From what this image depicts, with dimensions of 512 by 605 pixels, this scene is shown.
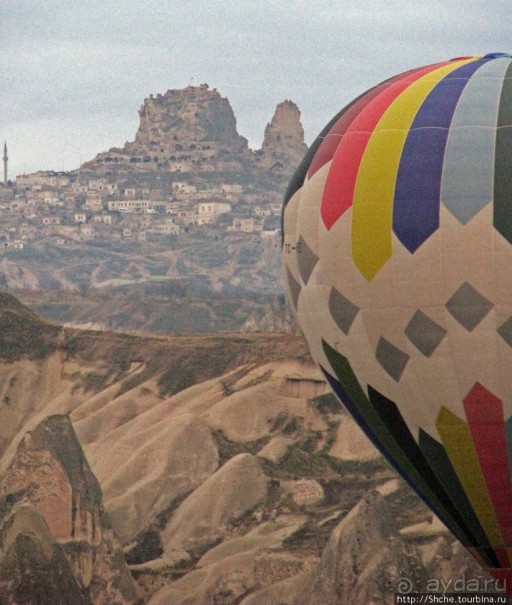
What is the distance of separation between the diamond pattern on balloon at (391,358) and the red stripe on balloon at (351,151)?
2.04 meters

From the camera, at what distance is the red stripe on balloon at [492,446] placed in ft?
109

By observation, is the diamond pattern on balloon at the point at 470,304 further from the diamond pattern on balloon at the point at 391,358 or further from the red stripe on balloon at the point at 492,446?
the diamond pattern on balloon at the point at 391,358

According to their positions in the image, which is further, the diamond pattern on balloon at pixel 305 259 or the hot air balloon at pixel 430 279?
the diamond pattern on balloon at pixel 305 259

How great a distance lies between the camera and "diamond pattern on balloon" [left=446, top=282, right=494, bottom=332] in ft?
108

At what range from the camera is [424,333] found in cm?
3338

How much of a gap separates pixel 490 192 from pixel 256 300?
158m

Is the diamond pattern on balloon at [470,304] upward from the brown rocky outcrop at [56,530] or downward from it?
upward

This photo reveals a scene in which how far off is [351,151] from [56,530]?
32.1 m

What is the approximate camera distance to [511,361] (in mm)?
32781

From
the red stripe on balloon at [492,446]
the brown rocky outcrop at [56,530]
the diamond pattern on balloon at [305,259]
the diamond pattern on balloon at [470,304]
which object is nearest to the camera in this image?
the diamond pattern on balloon at [470,304]

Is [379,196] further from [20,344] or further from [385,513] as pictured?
[20,344]

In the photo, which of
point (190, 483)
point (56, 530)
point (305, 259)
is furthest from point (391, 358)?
point (190, 483)

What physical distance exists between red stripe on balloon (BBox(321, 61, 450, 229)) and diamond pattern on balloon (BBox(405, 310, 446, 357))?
214 centimetres

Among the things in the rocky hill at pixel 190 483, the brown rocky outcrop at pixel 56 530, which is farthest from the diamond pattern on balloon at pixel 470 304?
the brown rocky outcrop at pixel 56 530
